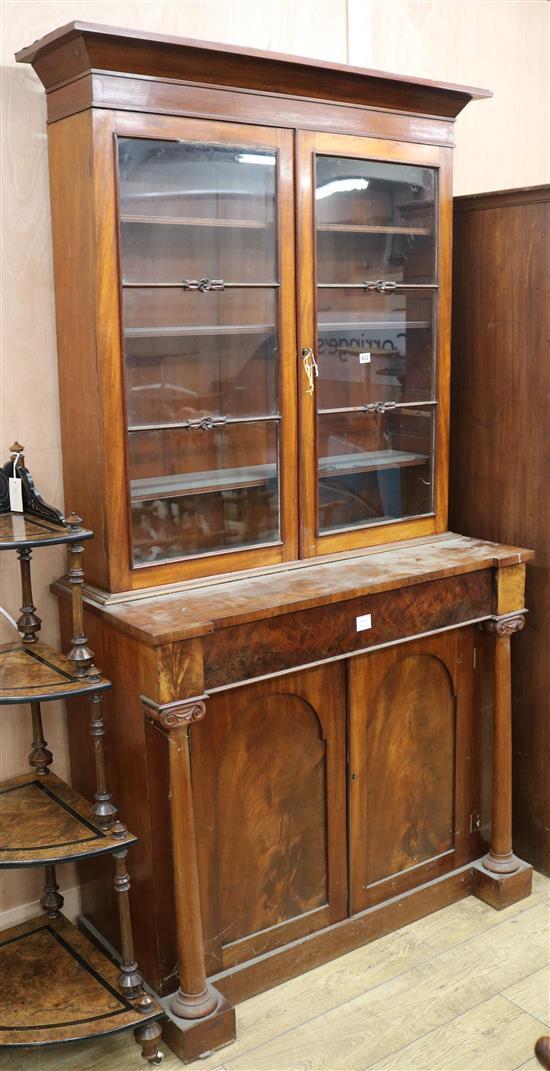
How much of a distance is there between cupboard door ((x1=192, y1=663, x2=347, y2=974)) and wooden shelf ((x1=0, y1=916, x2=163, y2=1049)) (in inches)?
11.0

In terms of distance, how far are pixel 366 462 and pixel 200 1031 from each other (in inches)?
60.8

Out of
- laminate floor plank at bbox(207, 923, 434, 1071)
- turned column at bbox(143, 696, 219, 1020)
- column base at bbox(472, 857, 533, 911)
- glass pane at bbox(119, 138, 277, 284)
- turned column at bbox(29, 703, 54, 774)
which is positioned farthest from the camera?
column base at bbox(472, 857, 533, 911)

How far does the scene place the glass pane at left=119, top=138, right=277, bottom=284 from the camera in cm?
242

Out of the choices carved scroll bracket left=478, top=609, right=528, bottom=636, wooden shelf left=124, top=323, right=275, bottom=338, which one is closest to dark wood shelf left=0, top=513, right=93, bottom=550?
wooden shelf left=124, top=323, right=275, bottom=338

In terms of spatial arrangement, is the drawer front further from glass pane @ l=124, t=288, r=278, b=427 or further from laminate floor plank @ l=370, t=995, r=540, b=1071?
laminate floor plank @ l=370, t=995, r=540, b=1071

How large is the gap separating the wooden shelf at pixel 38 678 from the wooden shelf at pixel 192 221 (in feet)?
3.44

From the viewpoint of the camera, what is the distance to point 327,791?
8.97ft

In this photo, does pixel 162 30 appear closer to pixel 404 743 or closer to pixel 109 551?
pixel 109 551

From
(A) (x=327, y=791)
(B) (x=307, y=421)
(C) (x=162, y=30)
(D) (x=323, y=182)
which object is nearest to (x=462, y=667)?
(A) (x=327, y=791)

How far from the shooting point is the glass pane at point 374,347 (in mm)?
2814

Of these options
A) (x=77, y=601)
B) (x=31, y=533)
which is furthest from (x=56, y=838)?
(x=31, y=533)

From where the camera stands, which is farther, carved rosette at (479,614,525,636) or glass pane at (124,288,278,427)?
carved rosette at (479,614,525,636)

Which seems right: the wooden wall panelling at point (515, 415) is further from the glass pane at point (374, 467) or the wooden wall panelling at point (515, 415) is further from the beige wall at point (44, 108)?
the beige wall at point (44, 108)

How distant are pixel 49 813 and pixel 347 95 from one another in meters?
1.96
